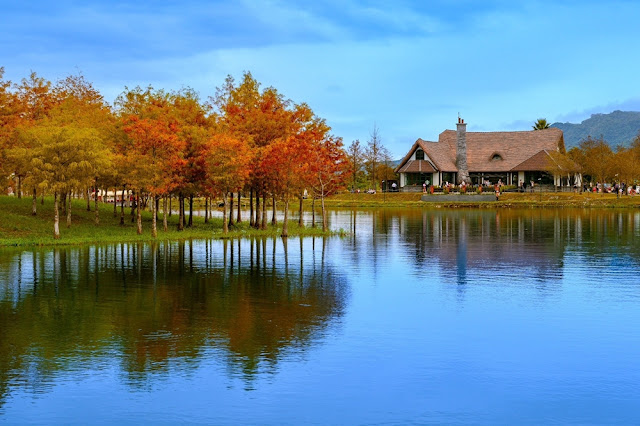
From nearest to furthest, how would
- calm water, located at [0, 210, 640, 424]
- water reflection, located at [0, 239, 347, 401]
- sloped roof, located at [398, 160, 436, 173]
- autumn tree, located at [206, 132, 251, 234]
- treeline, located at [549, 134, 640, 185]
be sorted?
calm water, located at [0, 210, 640, 424], water reflection, located at [0, 239, 347, 401], autumn tree, located at [206, 132, 251, 234], treeline, located at [549, 134, 640, 185], sloped roof, located at [398, 160, 436, 173]

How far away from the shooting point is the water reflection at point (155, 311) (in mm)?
19531

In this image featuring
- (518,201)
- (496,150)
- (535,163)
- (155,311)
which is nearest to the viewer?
(155,311)

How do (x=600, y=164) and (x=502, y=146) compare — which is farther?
(x=502, y=146)

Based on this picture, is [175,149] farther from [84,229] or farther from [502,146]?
[502,146]

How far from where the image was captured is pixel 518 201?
402 feet

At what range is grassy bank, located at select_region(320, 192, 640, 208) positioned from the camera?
117250 millimetres

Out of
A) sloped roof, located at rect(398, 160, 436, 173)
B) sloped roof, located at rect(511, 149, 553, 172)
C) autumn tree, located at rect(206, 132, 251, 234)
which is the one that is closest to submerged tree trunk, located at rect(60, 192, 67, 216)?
autumn tree, located at rect(206, 132, 251, 234)

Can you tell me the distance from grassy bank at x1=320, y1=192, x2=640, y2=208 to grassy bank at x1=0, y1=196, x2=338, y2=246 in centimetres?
5944

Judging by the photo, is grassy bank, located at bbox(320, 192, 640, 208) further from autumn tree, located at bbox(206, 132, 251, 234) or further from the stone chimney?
autumn tree, located at bbox(206, 132, 251, 234)

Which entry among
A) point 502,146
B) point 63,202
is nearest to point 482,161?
point 502,146

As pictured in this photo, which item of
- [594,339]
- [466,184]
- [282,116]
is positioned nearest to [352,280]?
[594,339]

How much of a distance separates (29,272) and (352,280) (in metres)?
15.6

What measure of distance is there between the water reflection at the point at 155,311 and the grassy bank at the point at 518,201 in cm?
8393

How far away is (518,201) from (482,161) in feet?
83.7
